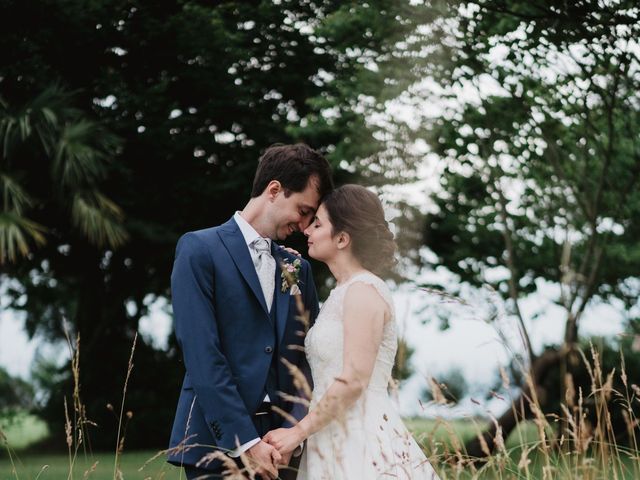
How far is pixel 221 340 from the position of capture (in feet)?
10.6

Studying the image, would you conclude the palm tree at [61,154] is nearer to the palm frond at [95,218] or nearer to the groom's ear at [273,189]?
the palm frond at [95,218]

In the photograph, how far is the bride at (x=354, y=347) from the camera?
10.3 ft

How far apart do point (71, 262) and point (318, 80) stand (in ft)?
18.7

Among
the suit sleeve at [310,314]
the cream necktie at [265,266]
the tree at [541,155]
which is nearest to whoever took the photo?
the suit sleeve at [310,314]

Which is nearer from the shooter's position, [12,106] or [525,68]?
[525,68]

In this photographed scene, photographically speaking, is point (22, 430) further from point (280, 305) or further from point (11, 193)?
point (280, 305)

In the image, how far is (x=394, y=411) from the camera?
3.45m

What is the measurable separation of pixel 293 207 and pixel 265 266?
0.89 ft

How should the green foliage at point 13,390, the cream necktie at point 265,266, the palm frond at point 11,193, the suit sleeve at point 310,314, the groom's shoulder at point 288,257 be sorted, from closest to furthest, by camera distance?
the suit sleeve at point 310,314
the cream necktie at point 265,266
the groom's shoulder at point 288,257
the palm frond at point 11,193
the green foliage at point 13,390

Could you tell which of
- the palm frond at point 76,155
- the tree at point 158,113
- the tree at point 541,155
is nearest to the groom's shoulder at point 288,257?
the tree at point 541,155

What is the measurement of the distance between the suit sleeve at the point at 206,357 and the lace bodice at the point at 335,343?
0.43m

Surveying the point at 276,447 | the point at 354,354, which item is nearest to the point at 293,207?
the point at 354,354

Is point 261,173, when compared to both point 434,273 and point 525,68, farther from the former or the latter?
point 434,273

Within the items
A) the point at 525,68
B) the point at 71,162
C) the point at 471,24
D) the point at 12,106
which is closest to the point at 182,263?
the point at 471,24
